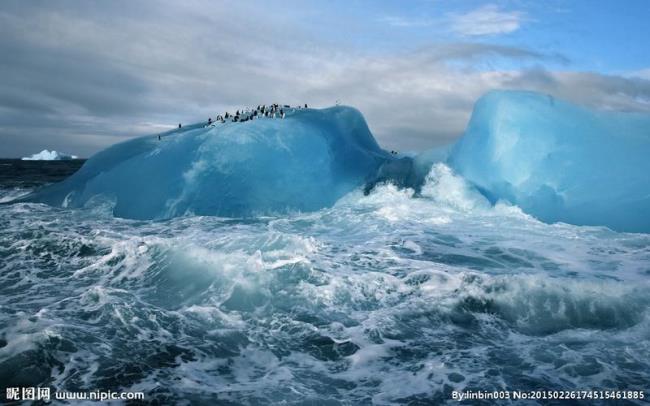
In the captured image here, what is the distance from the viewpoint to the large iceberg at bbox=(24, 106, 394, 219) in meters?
14.0

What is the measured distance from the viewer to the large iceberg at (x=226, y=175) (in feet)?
46.1

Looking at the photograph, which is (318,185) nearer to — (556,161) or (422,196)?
(422,196)

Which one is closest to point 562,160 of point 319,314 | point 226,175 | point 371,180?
point 371,180

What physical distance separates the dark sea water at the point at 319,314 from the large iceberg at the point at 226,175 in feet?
10.4

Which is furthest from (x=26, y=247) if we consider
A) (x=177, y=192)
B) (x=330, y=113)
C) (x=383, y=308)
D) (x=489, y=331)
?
(x=330, y=113)

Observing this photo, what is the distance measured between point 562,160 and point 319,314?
10753 mm

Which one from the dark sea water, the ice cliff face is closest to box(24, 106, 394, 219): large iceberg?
the ice cliff face

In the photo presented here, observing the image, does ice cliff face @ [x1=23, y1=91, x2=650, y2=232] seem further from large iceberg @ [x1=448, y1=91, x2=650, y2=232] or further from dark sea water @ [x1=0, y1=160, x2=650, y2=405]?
dark sea water @ [x1=0, y1=160, x2=650, y2=405]

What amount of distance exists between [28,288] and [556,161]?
14181 millimetres

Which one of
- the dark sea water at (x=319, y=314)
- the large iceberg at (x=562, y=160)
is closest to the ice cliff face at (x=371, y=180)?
the large iceberg at (x=562, y=160)

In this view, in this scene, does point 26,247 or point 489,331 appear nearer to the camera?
point 489,331

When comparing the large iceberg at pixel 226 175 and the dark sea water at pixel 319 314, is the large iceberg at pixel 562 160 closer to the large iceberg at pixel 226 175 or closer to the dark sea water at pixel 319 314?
the dark sea water at pixel 319 314

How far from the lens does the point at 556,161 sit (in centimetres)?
1316

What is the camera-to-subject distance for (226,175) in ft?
46.8
